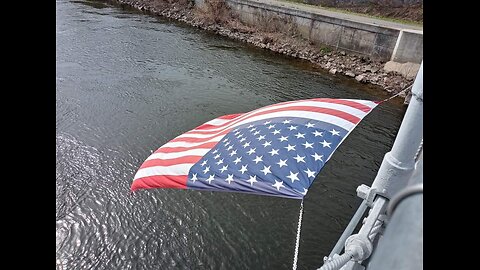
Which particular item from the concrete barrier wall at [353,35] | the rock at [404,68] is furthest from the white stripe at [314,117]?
the concrete barrier wall at [353,35]

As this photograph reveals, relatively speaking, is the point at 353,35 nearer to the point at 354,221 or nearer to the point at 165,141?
the point at 165,141

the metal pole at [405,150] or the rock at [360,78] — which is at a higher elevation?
the metal pole at [405,150]

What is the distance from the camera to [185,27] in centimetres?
3036

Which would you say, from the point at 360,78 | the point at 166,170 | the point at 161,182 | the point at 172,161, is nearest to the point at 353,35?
the point at 360,78

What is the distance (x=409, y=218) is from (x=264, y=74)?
820 inches

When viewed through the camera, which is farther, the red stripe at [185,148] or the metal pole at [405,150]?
the red stripe at [185,148]

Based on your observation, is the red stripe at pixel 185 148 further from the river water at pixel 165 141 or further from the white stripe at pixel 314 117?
the river water at pixel 165 141

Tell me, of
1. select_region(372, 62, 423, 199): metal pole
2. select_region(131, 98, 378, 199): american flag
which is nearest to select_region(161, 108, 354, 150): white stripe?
select_region(131, 98, 378, 199): american flag

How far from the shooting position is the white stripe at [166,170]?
5.16 metres

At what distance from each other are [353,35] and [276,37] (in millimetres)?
6176

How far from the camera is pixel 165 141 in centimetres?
1393

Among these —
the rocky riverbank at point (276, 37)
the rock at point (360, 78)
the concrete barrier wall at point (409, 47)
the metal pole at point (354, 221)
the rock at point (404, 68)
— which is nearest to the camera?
the metal pole at point (354, 221)

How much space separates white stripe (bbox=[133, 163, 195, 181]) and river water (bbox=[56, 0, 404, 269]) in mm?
4329
